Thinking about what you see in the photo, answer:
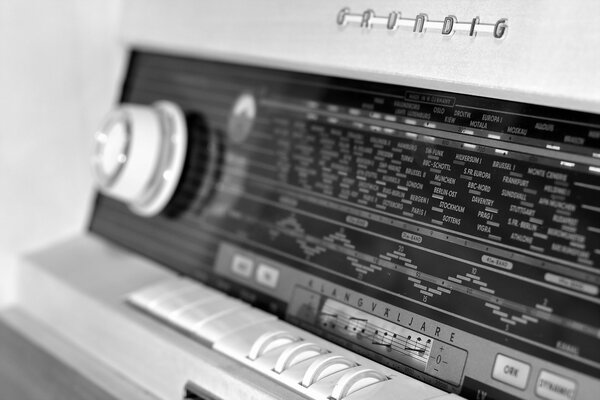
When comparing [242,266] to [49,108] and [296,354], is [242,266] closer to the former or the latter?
[296,354]

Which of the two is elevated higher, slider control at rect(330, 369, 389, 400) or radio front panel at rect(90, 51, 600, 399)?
radio front panel at rect(90, 51, 600, 399)

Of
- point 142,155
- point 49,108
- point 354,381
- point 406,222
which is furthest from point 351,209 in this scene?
point 49,108

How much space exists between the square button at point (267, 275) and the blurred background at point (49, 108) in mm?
367

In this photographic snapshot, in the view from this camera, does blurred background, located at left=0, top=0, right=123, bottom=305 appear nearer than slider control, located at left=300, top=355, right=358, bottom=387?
No

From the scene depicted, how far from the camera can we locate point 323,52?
74cm

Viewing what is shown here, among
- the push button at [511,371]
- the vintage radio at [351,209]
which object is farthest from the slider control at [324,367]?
the push button at [511,371]

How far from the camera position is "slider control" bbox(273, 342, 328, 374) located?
0.66m

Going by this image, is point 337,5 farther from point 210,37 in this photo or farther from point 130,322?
point 130,322

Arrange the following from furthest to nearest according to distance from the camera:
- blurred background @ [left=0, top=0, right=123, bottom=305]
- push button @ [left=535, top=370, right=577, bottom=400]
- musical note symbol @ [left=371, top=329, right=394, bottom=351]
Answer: blurred background @ [left=0, top=0, right=123, bottom=305]
musical note symbol @ [left=371, top=329, right=394, bottom=351]
push button @ [left=535, top=370, right=577, bottom=400]

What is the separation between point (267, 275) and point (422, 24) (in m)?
0.31

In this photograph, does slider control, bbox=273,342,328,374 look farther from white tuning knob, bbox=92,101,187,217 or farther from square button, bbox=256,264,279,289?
white tuning knob, bbox=92,101,187,217

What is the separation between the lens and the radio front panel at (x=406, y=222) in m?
0.59

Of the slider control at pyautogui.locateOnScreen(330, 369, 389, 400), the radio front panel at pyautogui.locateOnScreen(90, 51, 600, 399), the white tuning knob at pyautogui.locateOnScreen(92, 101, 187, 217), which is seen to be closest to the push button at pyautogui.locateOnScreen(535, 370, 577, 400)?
the radio front panel at pyautogui.locateOnScreen(90, 51, 600, 399)

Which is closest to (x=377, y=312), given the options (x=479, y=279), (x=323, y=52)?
(x=479, y=279)
